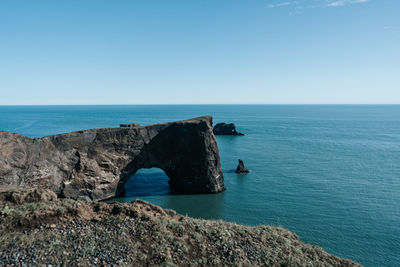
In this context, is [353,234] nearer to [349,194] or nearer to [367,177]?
[349,194]

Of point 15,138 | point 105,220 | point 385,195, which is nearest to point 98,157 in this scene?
point 15,138

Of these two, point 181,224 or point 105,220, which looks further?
point 181,224

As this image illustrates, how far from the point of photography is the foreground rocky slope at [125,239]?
12.0 m

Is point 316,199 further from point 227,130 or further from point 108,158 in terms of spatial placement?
point 227,130

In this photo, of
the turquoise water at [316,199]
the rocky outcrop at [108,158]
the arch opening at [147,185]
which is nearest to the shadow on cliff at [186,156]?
the rocky outcrop at [108,158]

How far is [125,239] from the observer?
1366 cm

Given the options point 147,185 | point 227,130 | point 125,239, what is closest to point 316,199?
point 147,185

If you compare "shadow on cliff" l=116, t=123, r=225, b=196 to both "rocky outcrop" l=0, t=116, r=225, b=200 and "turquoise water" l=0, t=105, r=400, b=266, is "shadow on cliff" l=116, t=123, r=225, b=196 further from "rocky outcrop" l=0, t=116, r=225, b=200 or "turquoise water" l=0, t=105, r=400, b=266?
"turquoise water" l=0, t=105, r=400, b=266

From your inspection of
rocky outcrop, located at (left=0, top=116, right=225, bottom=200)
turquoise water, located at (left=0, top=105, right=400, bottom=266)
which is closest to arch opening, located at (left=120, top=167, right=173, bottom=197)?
turquoise water, located at (left=0, top=105, right=400, bottom=266)

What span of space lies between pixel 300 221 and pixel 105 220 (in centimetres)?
2245

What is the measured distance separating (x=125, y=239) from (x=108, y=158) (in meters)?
21.9

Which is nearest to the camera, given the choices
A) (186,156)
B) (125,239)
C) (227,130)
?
(125,239)

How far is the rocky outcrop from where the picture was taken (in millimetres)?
28922

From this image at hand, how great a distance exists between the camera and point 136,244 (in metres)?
13.5
